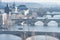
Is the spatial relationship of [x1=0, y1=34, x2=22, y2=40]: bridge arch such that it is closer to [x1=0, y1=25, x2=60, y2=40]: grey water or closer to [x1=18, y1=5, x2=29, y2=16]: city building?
[x1=0, y1=25, x2=60, y2=40]: grey water

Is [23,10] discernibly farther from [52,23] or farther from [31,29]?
[52,23]

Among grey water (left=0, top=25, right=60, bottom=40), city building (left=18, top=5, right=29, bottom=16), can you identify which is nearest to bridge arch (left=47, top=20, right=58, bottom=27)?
grey water (left=0, top=25, right=60, bottom=40)

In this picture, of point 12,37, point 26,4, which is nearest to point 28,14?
point 26,4

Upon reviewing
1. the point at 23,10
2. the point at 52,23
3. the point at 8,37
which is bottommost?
the point at 8,37

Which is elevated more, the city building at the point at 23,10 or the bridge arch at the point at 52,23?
the city building at the point at 23,10

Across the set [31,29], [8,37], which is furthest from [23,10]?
[8,37]

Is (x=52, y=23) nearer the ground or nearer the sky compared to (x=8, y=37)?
nearer the sky

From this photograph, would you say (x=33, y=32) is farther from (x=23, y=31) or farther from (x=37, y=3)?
(x=37, y=3)

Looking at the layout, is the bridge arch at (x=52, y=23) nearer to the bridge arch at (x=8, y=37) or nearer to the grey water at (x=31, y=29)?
the grey water at (x=31, y=29)

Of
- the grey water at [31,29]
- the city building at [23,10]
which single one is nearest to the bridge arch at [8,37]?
the grey water at [31,29]

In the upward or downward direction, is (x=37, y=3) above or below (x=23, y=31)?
above

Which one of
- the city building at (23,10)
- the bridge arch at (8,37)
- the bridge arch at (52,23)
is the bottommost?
the bridge arch at (8,37)
